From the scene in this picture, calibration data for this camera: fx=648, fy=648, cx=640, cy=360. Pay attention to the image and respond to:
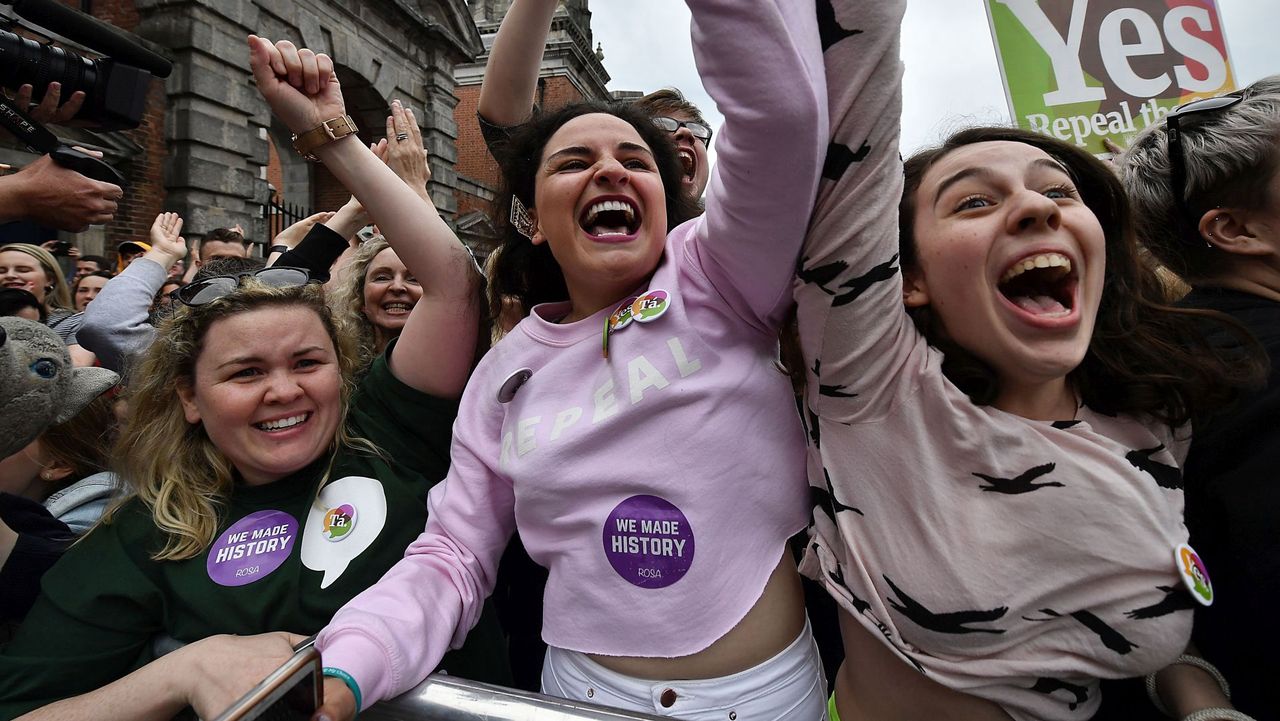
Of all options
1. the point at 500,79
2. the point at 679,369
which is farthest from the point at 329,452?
the point at 500,79

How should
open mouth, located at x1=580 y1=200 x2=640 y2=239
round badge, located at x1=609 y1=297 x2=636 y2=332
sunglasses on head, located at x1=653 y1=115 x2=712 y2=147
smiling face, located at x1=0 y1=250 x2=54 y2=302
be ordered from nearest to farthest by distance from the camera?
round badge, located at x1=609 y1=297 x2=636 y2=332 → open mouth, located at x1=580 y1=200 x2=640 y2=239 → sunglasses on head, located at x1=653 y1=115 x2=712 y2=147 → smiling face, located at x1=0 y1=250 x2=54 y2=302

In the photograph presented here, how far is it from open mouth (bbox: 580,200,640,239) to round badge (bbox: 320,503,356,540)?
897mm

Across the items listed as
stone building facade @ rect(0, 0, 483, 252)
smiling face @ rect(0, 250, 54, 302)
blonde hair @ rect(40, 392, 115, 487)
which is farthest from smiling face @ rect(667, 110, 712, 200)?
stone building facade @ rect(0, 0, 483, 252)

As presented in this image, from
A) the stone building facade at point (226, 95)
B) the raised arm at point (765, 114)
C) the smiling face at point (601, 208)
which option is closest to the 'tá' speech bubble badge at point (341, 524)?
the smiling face at point (601, 208)

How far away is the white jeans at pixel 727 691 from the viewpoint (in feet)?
3.81

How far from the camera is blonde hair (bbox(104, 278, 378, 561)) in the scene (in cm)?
158

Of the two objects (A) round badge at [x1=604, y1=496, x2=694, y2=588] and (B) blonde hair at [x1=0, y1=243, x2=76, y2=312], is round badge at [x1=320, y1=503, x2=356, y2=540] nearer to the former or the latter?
(A) round badge at [x1=604, y1=496, x2=694, y2=588]

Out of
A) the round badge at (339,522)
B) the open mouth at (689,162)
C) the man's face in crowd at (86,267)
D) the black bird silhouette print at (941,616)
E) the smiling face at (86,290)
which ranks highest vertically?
the man's face in crowd at (86,267)

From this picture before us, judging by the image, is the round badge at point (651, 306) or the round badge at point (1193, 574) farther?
the round badge at point (651, 306)

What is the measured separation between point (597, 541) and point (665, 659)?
0.25 meters

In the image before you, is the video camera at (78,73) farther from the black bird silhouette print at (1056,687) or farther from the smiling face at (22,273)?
the black bird silhouette print at (1056,687)

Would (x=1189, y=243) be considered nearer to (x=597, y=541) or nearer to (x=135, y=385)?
(x=597, y=541)

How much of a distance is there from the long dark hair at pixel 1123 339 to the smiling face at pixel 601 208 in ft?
1.73

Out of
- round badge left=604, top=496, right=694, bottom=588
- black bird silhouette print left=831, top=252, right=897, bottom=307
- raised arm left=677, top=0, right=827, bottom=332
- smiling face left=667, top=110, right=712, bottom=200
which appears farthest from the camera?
smiling face left=667, top=110, right=712, bottom=200
